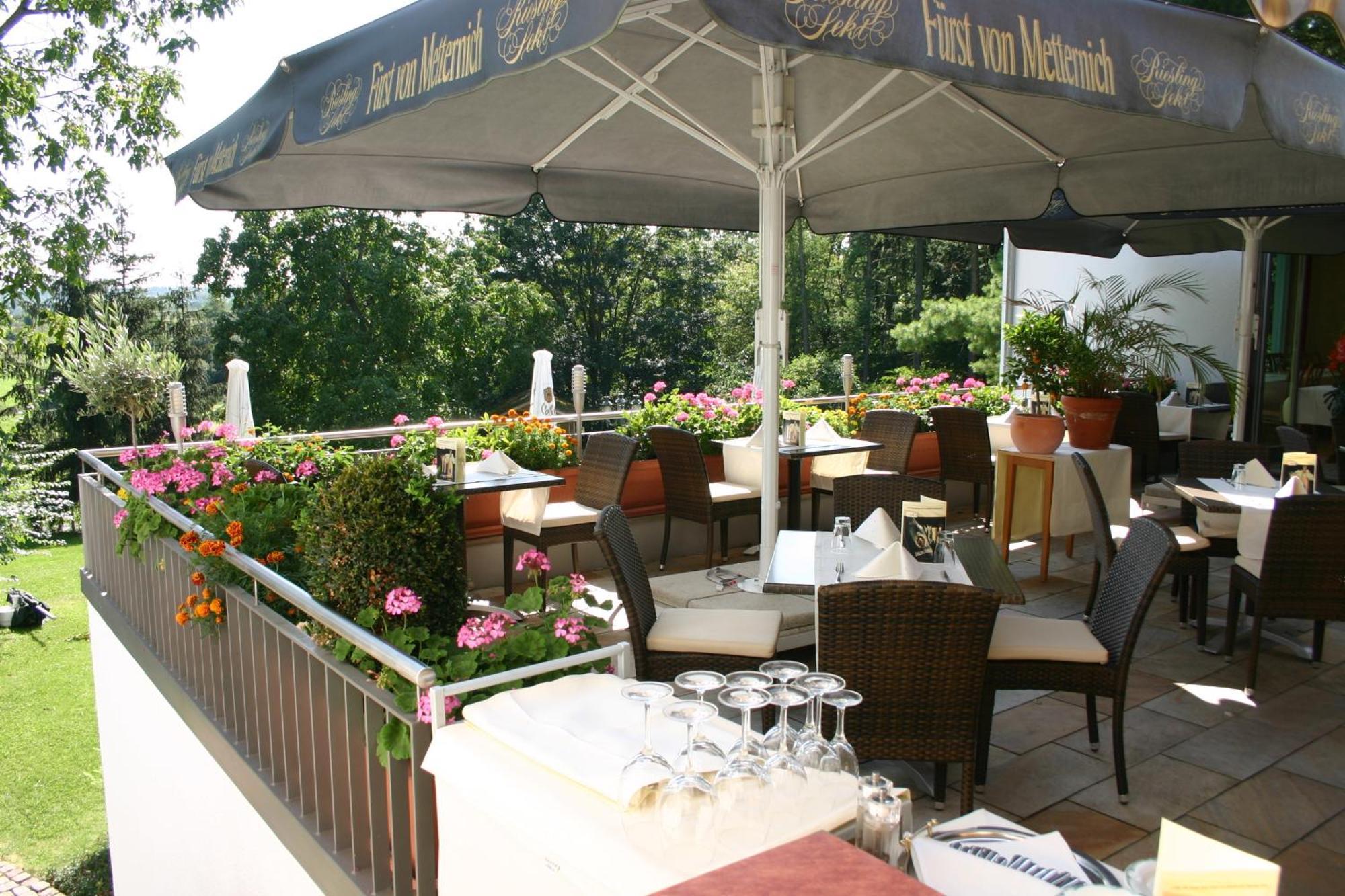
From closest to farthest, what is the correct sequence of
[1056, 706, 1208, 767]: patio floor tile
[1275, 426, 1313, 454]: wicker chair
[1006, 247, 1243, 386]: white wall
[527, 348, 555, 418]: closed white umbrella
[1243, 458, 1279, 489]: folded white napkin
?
[1056, 706, 1208, 767]: patio floor tile < [1243, 458, 1279, 489]: folded white napkin < [1275, 426, 1313, 454]: wicker chair < [527, 348, 555, 418]: closed white umbrella < [1006, 247, 1243, 386]: white wall

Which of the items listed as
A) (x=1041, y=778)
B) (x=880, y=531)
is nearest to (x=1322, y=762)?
(x=1041, y=778)

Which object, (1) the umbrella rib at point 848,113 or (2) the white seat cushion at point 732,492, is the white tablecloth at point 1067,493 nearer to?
(2) the white seat cushion at point 732,492

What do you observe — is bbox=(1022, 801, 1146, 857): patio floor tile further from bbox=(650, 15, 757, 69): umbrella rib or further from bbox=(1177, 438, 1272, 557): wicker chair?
bbox=(650, 15, 757, 69): umbrella rib

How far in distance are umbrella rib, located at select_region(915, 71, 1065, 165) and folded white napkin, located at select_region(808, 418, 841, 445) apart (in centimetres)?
218

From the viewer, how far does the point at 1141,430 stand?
26.9ft

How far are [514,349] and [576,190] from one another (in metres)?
22.7

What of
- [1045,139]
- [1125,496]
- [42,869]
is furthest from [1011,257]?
[42,869]

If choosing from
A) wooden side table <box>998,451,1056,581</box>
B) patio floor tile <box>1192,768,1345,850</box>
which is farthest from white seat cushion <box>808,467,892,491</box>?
patio floor tile <box>1192,768,1345,850</box>

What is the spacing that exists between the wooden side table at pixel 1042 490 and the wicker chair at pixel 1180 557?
80 cm

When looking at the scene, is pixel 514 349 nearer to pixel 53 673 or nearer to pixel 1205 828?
pixel 53 673

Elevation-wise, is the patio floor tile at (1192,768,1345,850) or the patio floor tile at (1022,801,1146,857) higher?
the patio floor tile at (1192,768,1345,850)

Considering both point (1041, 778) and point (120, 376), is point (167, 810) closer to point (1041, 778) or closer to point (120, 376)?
point (1041, 778)

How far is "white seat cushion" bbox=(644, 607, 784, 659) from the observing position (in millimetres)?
3320

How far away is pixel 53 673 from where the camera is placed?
14000mm
